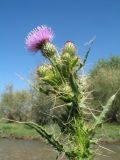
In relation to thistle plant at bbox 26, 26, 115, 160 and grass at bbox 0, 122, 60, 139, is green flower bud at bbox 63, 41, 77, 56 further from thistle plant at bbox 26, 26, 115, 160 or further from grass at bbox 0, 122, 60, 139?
grass at bbox 0, 122, 60, 139

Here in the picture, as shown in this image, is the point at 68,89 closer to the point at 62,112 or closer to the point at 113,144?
the point at 62,112

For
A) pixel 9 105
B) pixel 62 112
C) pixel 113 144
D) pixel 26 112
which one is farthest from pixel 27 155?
pixel 9 105

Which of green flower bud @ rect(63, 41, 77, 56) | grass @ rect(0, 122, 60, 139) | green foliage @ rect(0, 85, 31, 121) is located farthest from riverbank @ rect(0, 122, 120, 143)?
green flower bud @ rect(63, 41, 77, 56)

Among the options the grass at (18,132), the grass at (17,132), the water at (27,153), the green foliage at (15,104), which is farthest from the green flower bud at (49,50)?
the green foliage at (15,104)

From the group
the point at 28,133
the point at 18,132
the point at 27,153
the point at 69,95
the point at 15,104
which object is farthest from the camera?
the point at 15,104

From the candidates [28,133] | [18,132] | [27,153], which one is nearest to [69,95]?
[27,153]

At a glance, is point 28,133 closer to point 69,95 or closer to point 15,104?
point 15,104
